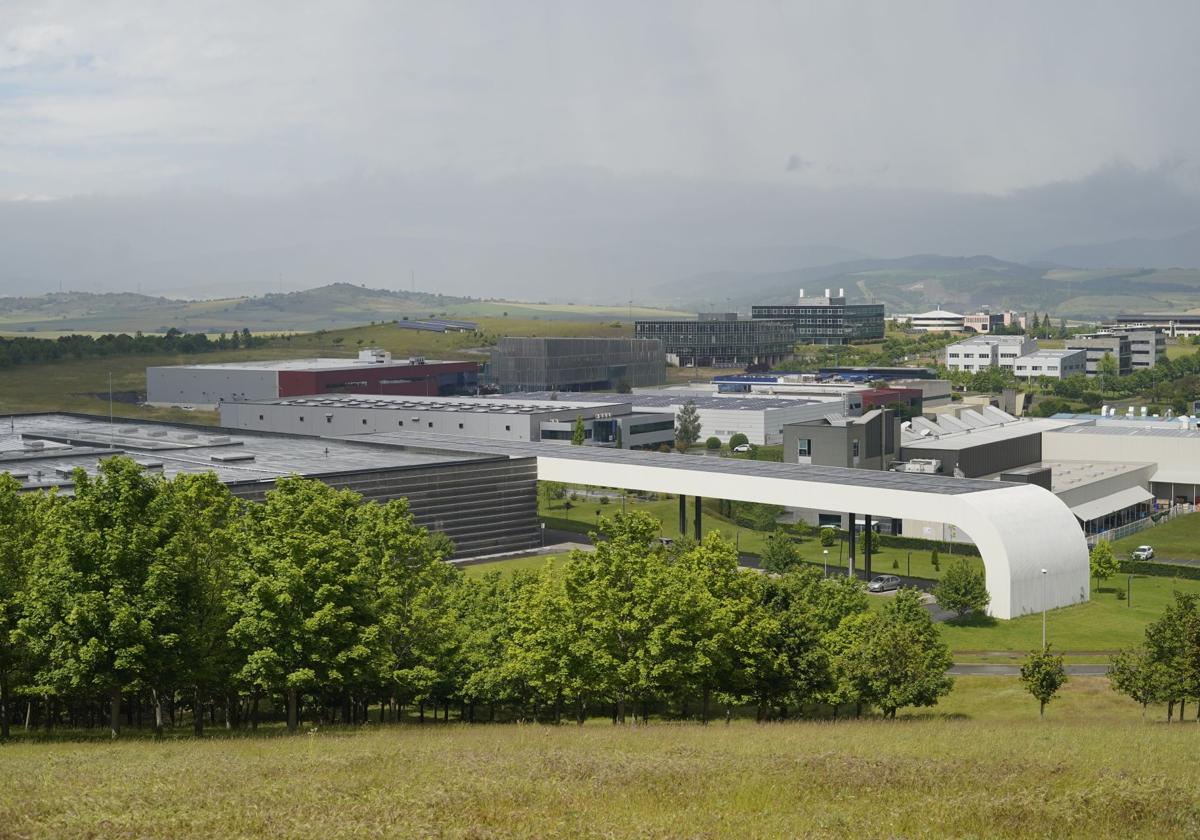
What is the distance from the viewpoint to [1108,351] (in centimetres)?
18475

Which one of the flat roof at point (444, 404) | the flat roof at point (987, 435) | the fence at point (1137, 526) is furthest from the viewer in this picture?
the flat roof at point (444, 404)

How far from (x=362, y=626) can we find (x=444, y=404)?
82415mm

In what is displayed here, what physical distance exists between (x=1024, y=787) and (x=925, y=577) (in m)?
46.6

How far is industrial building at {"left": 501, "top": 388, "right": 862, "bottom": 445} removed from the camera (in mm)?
116562

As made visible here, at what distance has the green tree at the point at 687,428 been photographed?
114625mm

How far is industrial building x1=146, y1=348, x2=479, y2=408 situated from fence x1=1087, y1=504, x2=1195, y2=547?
80.2m

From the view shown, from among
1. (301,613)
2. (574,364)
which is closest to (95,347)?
(574,364)

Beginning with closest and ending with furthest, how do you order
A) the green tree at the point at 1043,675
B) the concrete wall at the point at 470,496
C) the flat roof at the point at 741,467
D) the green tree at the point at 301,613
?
the green tree at the point at 301,613, the green tree at the point at 1043,675, the flat roof at the point at 741,467, the concrete wall at the point at 470,496

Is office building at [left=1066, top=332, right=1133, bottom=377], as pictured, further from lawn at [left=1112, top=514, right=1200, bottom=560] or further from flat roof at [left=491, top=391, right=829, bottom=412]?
lawn at [left=1112, top=514, right=1200, bottom=560]

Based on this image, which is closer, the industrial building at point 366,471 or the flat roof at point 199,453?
the industrial building at point 366,471

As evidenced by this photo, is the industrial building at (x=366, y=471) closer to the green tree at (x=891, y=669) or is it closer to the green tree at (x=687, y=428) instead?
the green tree at (x=891, y=669)

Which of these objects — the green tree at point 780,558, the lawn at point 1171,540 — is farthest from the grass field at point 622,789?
the lawn at point 1171,540

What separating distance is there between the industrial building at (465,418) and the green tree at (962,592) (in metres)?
53.7

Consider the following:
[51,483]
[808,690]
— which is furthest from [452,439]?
[808,690]
